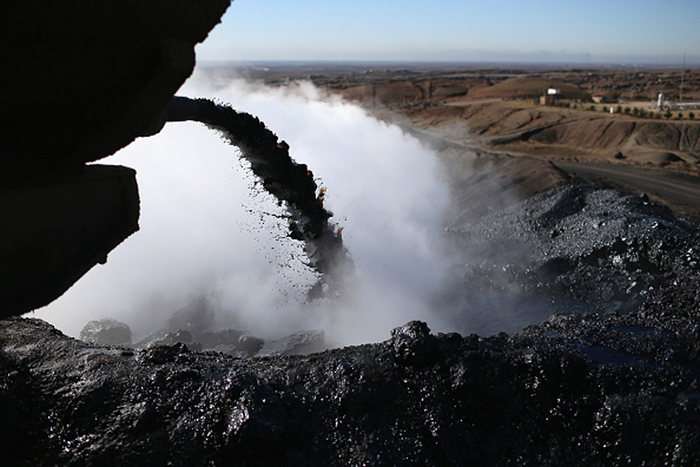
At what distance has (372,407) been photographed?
10.8 ft

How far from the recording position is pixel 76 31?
158 centimetres

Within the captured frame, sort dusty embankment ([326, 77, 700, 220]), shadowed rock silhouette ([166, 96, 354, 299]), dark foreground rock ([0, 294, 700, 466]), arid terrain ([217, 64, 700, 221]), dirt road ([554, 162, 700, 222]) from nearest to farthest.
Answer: dark foreground rock ([0, 294, 700, 466]) → shadowed rock silhouette ([166, 96, 354, 299]) → dirt road ([554, 162, 700, 222]) → dusty embankment ([326, 77, 700, 220]) → arid terrain ([217, 64, 700, 221])

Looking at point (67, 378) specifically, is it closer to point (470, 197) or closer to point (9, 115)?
point (9, 115)

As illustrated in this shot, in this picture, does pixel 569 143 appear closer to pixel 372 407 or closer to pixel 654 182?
pixel 654 182

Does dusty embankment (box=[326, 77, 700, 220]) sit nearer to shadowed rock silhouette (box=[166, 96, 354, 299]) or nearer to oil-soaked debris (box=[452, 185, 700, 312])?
oil-soaked debris (box=[452, 185, 700, 312])

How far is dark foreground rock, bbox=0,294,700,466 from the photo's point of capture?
308cm

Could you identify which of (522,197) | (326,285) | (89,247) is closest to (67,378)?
(89,247)

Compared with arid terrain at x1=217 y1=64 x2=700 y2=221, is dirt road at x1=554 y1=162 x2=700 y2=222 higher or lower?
lower

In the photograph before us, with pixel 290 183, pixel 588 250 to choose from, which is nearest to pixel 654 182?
pixel 588 250

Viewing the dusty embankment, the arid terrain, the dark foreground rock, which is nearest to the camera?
the dark foreground rock

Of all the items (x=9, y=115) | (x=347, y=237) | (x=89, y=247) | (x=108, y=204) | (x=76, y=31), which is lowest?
(x=347, y=237)

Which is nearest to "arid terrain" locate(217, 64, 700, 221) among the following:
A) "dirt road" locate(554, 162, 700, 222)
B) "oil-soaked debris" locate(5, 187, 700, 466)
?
"dirt road" locate(554, 162, 700, 222)

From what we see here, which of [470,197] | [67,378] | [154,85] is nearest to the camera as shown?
[154,85]

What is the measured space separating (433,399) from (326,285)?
5.00 m
